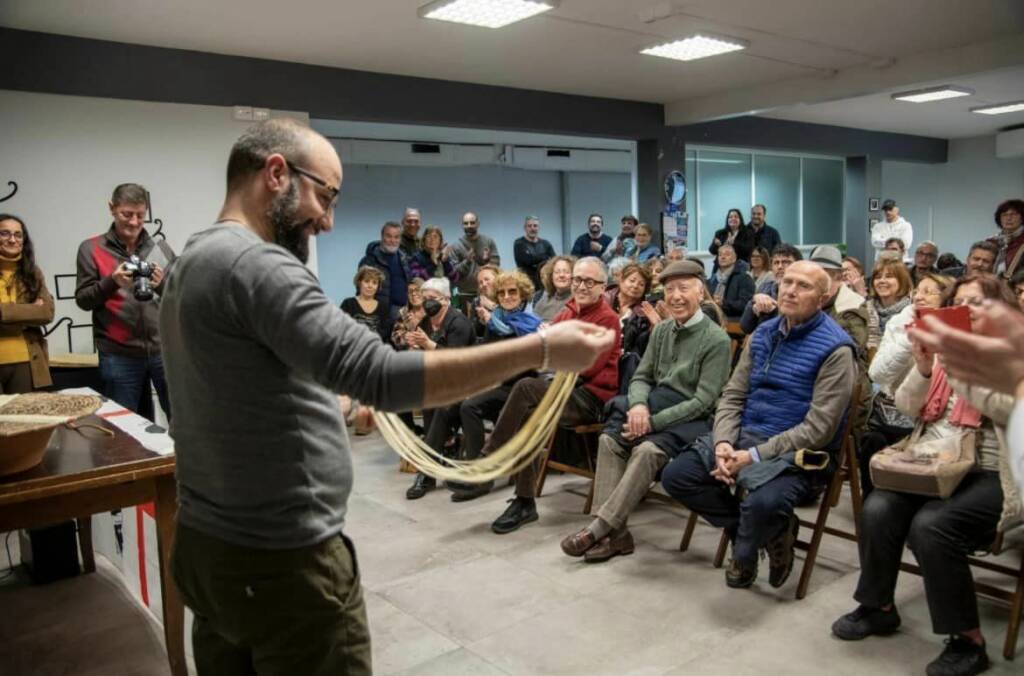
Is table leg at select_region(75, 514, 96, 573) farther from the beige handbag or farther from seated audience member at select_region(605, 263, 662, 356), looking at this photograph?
the beige handbag

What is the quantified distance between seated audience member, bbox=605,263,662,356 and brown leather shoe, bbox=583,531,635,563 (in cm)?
96

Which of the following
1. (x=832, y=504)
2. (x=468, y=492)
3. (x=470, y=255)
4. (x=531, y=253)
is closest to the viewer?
(x=832, y=504)

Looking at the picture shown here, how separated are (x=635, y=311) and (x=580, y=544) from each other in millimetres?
1398

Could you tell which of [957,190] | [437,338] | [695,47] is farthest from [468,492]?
[957,190]

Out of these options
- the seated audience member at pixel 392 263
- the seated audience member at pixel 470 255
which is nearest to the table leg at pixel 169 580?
the seated audience member at pixel 392 263

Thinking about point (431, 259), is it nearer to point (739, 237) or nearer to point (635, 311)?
point (635, 311)

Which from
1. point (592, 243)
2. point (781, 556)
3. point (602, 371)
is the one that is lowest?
point (781, 556)

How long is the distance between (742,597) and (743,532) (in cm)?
27

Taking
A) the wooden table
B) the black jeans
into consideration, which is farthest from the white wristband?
the black jeans

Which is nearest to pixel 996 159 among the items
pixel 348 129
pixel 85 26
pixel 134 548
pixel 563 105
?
pixel 563 105

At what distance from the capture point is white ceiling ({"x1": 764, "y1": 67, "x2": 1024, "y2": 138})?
29.2 ft

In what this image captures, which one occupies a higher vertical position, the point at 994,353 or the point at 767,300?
the point at 994,353

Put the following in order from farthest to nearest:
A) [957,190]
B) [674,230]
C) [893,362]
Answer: [957,190], [674,230], [893,362]

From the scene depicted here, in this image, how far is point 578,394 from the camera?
379 centimetres
